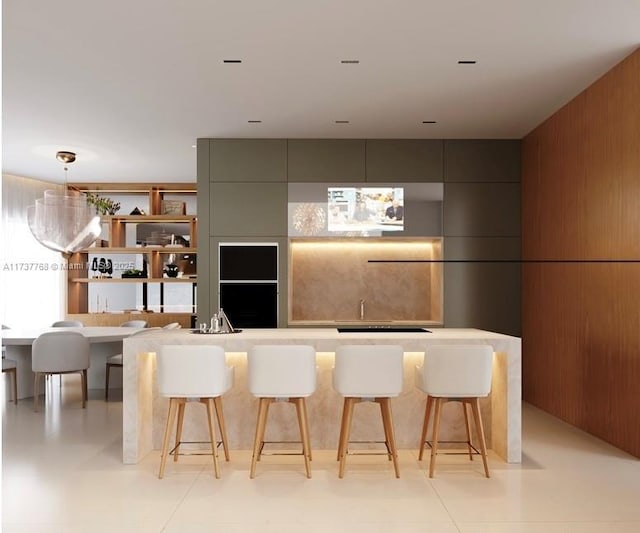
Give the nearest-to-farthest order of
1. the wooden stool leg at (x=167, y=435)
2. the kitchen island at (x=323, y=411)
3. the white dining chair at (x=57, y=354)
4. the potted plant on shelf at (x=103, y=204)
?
the wooden stool leg at (x=167, y=435) < the kitchen island at (x=323, y=411) < the white dining chair at (x=57, y=354) < the potted plant on shelf at (x=103, y=204)

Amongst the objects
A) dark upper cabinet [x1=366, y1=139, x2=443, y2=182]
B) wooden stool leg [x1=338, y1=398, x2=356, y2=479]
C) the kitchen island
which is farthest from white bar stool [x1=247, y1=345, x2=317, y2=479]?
dark upper cabinet [x1=366, y1=139, x2=443, y2=182]

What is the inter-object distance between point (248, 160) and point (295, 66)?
235cm

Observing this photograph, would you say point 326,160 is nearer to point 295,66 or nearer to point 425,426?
point 295,66

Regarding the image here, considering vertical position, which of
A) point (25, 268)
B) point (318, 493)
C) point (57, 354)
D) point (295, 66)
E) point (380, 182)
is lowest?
point (318, 493)

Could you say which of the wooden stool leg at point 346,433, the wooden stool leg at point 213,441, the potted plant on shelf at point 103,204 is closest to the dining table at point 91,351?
the potted plant on shelf at point 103,204

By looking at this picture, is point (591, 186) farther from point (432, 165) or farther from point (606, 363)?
point (432, 165)

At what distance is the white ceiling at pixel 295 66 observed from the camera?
3.83 metres

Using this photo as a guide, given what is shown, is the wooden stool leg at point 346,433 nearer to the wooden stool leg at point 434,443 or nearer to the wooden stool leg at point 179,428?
the wooden stool leg at point 434,443

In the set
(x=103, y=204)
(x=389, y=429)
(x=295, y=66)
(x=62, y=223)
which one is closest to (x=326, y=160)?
(x=295, y=66)

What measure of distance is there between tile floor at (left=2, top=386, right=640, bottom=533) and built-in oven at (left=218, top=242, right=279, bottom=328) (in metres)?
2.36

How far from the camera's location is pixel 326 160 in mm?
7008

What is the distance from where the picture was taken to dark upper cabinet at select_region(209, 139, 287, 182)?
6.99 metres

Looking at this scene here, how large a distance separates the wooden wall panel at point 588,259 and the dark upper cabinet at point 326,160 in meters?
1.86

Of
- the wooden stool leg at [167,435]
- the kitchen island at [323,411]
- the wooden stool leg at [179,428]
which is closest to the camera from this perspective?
the wooden stool leg at [167,435]
